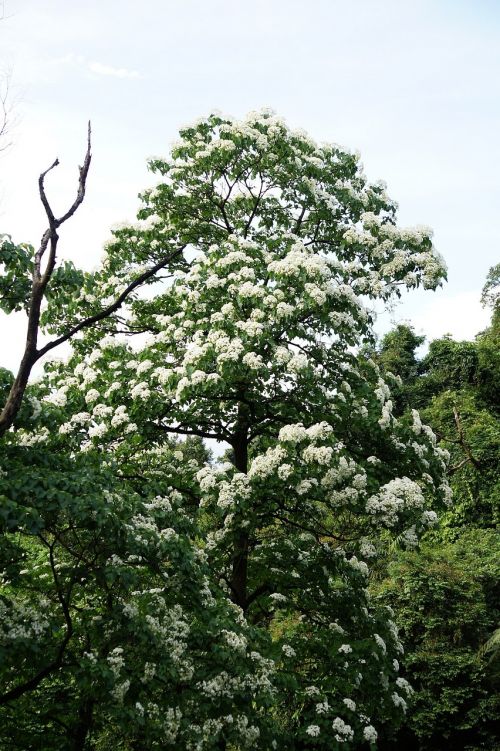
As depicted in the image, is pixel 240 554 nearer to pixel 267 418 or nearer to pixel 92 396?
pixel 267 418

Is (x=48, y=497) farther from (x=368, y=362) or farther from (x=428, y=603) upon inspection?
(x=428, y=603)

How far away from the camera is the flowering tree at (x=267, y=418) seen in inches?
311

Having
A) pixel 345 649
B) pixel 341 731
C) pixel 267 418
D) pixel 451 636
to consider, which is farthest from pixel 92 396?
pixel 451 636

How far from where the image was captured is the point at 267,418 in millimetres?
10492

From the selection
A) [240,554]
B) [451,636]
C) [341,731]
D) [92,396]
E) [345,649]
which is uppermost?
[92,396]

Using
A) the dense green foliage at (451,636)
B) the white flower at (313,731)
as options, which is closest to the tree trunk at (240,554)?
the white flower at (313,731)

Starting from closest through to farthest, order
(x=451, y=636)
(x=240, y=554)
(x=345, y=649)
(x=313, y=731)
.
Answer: (x=313, y=731) → (x=345, y=649) → (x=240, y=554) → (x=451, y=636)

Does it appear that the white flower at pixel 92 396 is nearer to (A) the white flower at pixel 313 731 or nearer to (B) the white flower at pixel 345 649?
(B) the white flower at pixel 345 649

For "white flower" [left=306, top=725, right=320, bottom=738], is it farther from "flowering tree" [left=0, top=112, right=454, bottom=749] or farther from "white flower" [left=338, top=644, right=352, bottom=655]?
"white flower" [left=338, top=644, right=352, bottom=655]

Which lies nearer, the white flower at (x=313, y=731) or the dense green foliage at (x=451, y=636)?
the white flower at (x=313, y=731)

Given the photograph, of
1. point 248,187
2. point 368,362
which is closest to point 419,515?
point 368,362

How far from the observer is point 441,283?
10.7 metres

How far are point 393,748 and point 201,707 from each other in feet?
34.0

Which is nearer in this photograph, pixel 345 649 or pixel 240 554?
pixel 345 649
